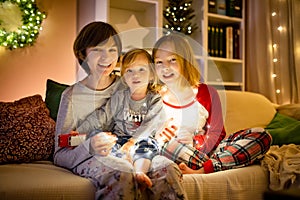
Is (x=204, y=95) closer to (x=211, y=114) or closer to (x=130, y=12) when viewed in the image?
(x=211, y=114)

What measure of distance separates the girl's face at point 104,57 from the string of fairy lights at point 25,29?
926 mm

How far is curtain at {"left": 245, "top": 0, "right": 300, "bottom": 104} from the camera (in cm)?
235

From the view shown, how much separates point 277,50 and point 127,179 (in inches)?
71.0

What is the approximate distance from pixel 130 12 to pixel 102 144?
1117 mm

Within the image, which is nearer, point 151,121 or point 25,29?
point 151,121

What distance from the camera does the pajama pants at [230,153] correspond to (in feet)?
3.98

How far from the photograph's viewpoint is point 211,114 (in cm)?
134

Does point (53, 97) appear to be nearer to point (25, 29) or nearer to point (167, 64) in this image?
point (25, 29)

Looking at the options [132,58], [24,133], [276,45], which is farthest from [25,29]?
[276,45]

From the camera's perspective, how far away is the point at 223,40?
2.42 metres

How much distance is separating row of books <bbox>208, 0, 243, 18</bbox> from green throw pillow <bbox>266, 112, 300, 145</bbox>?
0.96 meters

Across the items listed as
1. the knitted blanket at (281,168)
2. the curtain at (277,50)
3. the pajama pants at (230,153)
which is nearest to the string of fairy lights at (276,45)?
the curtain at (277,50)

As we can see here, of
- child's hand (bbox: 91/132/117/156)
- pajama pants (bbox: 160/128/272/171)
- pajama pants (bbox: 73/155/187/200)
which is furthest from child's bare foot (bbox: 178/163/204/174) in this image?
→ child's hand (bbox: 91/132/117/156)

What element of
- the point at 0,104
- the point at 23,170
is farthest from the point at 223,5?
the point at 23,170
